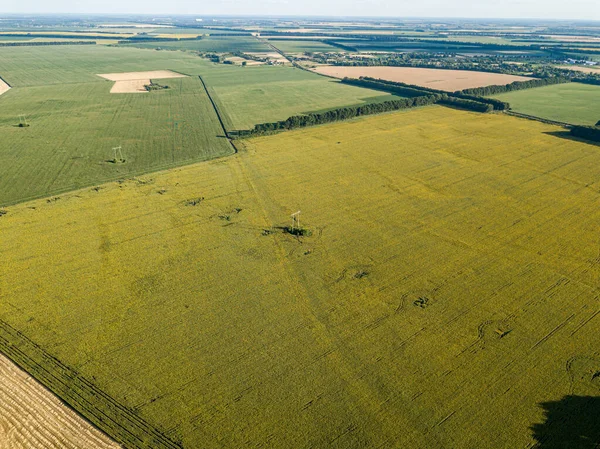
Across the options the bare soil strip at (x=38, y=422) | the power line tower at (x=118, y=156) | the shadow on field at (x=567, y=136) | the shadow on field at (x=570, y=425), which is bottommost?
the power line tower at (x=118, y=156)

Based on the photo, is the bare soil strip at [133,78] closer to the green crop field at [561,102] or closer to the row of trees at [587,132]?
the green crop field at [561,102]

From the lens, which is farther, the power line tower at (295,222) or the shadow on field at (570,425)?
the power line tower at (295,222)

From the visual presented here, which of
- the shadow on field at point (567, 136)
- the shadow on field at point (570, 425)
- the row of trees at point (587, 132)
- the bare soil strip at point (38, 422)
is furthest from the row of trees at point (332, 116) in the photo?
the shadow on field at point (570, 425)

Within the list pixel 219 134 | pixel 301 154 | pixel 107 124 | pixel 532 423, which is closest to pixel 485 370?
pixel 532 423

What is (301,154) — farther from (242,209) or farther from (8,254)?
(8,254)

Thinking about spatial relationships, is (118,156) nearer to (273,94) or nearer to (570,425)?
(273,94)

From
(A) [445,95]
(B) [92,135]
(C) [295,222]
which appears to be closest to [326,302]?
(C) [295,222]

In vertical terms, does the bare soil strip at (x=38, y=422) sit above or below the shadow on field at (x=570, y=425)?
below
